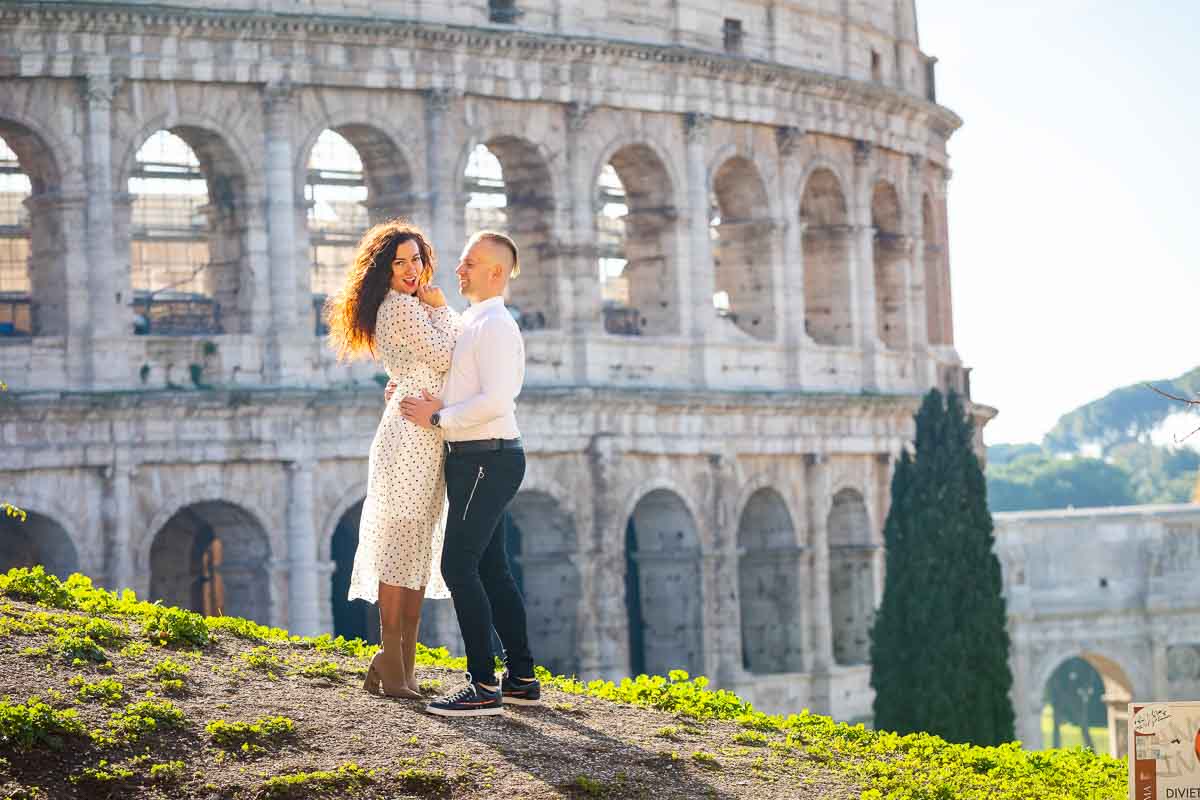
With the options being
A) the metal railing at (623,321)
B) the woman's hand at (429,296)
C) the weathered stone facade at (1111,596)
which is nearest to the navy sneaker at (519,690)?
the woman's hand at (429,296)

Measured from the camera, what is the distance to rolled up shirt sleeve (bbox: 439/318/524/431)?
13.8m

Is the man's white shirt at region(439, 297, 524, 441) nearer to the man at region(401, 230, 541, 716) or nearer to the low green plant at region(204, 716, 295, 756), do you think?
the man at region(401, 230, 541, 716)

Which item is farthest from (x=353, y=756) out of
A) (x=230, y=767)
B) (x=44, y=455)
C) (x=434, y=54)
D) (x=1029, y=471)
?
(x=1029, y=471)

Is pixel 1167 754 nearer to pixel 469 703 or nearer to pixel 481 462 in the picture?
pixel 469 703

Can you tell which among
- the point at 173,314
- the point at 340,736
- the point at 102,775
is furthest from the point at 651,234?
the point at 102,775

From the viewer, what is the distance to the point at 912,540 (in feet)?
129

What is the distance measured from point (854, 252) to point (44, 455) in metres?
16.4

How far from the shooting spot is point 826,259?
147ft

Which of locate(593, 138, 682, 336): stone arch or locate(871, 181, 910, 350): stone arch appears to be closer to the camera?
locate(593, 138, 682, 336): stone arch

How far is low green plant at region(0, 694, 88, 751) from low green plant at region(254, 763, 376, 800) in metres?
1.07

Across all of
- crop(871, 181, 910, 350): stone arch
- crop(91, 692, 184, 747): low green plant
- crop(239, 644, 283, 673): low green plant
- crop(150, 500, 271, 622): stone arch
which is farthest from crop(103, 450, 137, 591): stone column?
crop(91, 692, 184, 747): low green plant

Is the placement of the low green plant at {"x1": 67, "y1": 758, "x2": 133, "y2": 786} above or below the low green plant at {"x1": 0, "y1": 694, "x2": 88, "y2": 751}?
below

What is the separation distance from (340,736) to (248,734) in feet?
1.63

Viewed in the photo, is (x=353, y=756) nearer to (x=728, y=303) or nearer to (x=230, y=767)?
(x=230, y=767)
